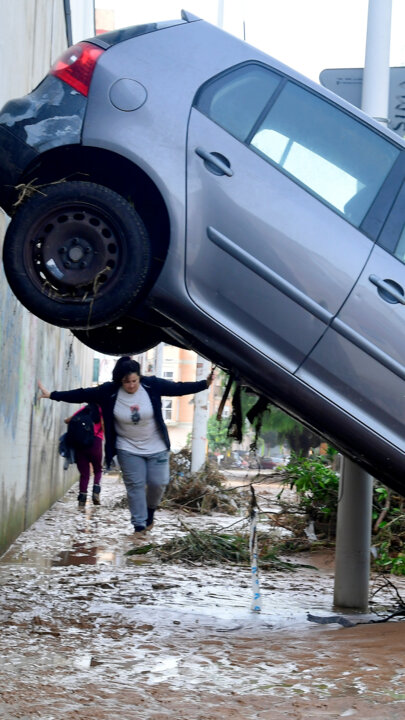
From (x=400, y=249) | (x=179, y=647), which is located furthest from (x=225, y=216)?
(x=179, y=647)

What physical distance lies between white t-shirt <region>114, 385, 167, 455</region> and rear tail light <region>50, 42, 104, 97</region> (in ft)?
13.1

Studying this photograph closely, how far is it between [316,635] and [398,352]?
5.39ft

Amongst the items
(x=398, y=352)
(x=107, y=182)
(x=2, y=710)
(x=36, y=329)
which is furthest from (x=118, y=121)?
(x=36, y=329)

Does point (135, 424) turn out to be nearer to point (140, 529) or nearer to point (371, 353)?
point (140, 529)

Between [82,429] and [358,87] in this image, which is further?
[82,429]

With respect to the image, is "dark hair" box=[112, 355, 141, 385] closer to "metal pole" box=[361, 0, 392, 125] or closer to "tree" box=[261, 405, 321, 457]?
"metal pole" box=[361, 0, 392, 125]

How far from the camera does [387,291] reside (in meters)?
4.57

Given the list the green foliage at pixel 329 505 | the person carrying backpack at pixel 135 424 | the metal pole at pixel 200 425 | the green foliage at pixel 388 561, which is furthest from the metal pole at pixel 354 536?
the metal pole at pixel 200 425

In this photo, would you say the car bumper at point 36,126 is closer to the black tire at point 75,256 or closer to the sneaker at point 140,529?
the black tire at point 75,256

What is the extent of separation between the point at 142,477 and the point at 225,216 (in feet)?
14.9

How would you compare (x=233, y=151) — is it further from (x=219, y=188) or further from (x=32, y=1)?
(x=32, y=1)

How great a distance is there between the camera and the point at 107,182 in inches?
194

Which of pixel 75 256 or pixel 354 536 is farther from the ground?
pixel 75 256

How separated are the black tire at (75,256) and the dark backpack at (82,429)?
323 inches
